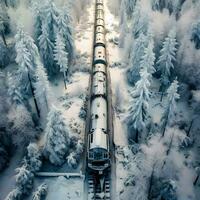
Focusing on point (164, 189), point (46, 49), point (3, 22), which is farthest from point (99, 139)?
point (3, 22)

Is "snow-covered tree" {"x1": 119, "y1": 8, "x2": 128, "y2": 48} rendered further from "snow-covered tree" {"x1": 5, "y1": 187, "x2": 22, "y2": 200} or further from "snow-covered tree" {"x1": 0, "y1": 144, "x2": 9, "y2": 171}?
"snow-covered tree" {"x1": 5, "y1": 187, "x2": 22, "y2": 200}

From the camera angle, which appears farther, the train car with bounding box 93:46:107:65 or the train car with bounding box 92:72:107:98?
the train car with bounding box 93:46:107:65

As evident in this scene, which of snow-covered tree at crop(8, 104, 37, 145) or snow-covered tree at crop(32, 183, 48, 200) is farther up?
snow-covered tree at crop(8, 104, 37, 145)

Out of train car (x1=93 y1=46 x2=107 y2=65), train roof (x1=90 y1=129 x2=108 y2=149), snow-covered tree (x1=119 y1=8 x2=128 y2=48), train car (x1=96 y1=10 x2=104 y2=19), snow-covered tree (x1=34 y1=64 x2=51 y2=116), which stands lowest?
train roof (x1=90 y1=129 x2=108 y2=149)

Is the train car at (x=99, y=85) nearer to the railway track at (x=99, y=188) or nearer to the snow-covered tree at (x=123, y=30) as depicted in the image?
the railway track at (x=99, y=188)

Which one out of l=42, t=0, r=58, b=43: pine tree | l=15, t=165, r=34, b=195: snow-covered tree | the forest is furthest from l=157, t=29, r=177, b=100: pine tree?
l=15, t=165, r=34, b=195: snow-covered tree

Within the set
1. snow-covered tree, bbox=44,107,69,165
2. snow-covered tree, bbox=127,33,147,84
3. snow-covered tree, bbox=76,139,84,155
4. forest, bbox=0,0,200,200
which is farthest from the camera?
snow-covered tree, bbox=127,33,147,84

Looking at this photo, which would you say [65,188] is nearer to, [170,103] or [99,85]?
[99,85]
